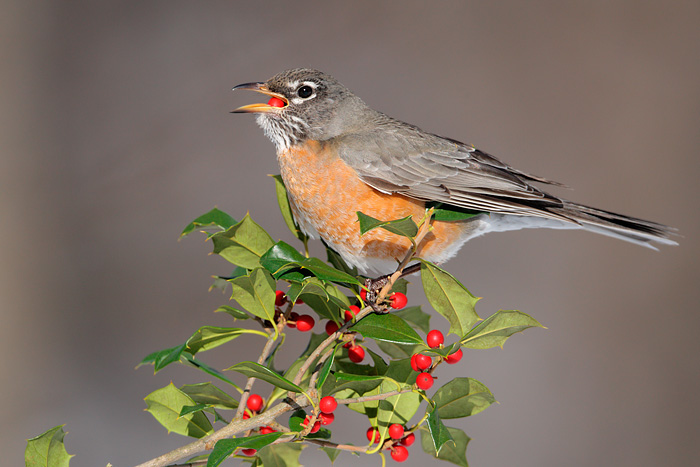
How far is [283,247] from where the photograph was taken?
4.34ft

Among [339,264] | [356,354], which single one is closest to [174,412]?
[356,354]

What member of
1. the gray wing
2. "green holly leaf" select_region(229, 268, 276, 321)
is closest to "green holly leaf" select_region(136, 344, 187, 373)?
"green holly leaf" select_region(229, 268, 276, 321)

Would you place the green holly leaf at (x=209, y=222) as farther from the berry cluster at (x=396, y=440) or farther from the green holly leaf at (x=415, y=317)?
the berry cluster at (x=396, y=440)

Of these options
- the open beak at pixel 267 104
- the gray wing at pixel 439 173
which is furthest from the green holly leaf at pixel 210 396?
the open beak at pixel 267 104

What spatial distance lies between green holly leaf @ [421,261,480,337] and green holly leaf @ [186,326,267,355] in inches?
16.8

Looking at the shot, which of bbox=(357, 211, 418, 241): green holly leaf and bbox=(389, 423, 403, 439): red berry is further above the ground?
bbox=(357, 211, 418, 241): green holly leaf

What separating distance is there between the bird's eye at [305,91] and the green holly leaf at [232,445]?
1.39 m

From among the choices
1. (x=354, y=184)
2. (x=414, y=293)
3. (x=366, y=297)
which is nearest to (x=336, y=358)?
(x=366, y=297)

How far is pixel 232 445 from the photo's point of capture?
1060 millimetres

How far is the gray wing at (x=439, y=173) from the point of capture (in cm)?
193

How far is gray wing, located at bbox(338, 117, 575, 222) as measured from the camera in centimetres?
193

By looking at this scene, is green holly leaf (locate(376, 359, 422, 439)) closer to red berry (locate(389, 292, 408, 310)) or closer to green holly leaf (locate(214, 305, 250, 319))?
red berry (locate(389, 292, 408, 310))

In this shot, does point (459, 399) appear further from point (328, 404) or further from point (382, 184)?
point (382, 184)

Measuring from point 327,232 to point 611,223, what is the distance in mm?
997
